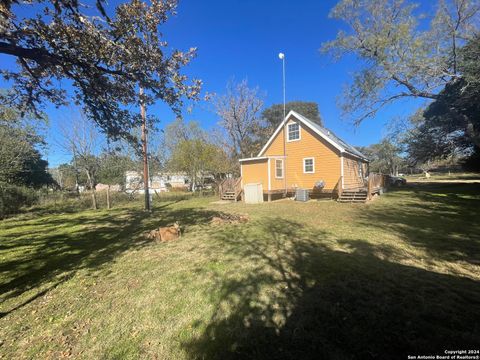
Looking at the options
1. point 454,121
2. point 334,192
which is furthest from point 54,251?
point 454,121

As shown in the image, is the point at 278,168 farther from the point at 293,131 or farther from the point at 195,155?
the point at 195,155

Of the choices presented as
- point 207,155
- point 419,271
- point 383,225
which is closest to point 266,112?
point 207,155

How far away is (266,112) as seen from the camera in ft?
116

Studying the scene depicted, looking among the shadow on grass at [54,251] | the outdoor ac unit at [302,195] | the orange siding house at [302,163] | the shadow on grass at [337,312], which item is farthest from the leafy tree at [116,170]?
the shadow on grass at [337,312]

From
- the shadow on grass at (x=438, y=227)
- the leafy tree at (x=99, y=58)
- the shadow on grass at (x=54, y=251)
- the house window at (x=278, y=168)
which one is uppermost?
the leafy tree at (x=99, y=58)

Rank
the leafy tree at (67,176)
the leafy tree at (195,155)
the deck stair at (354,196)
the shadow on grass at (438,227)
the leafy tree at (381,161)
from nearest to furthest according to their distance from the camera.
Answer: the shadow on grass at (438,227), the deck stair at (354,196), the leafy tree at (195,155), the leafy tree at (67,176), the leafy tree at (381,161)

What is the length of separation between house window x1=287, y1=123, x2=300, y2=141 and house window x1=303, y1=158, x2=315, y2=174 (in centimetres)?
184

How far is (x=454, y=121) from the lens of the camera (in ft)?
56.3

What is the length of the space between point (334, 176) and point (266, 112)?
73.3 ft

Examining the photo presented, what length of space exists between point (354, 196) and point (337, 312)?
12594 millimetres

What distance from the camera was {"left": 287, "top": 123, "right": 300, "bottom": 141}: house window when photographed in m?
17.4

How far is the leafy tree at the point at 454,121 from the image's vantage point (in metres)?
11.5

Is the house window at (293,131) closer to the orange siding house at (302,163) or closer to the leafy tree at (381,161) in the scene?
the orange siding house at (302,163)

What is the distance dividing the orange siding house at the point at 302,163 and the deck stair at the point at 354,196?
0.50m
